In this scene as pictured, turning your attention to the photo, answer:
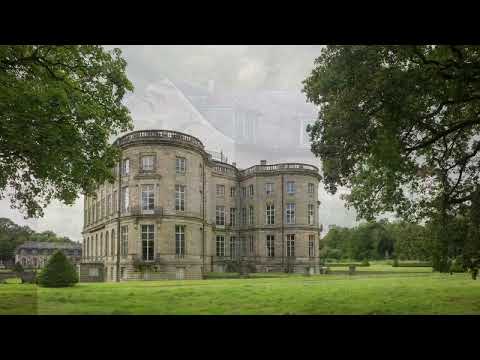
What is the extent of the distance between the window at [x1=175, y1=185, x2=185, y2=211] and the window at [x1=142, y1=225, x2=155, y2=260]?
7.37 ft

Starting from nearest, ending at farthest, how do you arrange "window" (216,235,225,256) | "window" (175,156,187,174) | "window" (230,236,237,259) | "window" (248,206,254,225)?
"window" (175,156,187,174)
"window" (216,235,225,256)
"window" (230,236,237,259)
"window" (248,206,254,225)

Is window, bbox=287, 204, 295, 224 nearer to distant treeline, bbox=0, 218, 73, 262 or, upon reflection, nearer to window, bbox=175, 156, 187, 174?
window, bbox=175, 156, 187, 174

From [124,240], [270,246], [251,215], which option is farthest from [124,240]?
[270,246]

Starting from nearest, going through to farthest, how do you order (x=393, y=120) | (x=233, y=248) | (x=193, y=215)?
(x=393, y=120), (x=193, y=215), (x=233, y=248)

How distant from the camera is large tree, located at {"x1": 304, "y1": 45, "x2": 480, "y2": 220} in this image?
10383mm

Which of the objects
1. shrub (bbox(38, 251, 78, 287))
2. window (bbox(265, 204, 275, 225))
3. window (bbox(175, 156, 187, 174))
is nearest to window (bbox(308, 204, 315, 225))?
window (bbox(265, 204, 275, 225))

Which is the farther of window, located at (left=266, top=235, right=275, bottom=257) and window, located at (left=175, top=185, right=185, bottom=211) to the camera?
window, located at (left=266, top=235, right=275, bottom=257)

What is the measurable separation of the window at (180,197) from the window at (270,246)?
9.50 meters

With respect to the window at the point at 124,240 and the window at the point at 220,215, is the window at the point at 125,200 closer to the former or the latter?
the window at the point at 124,240

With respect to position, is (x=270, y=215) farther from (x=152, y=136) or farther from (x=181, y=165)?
(x=152, y=136)

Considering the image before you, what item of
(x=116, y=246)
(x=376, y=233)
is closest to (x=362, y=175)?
(x=116, y=246)

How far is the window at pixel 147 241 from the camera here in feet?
91.1

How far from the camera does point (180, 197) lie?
95.4 feet

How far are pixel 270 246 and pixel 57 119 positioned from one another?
25553 mm
